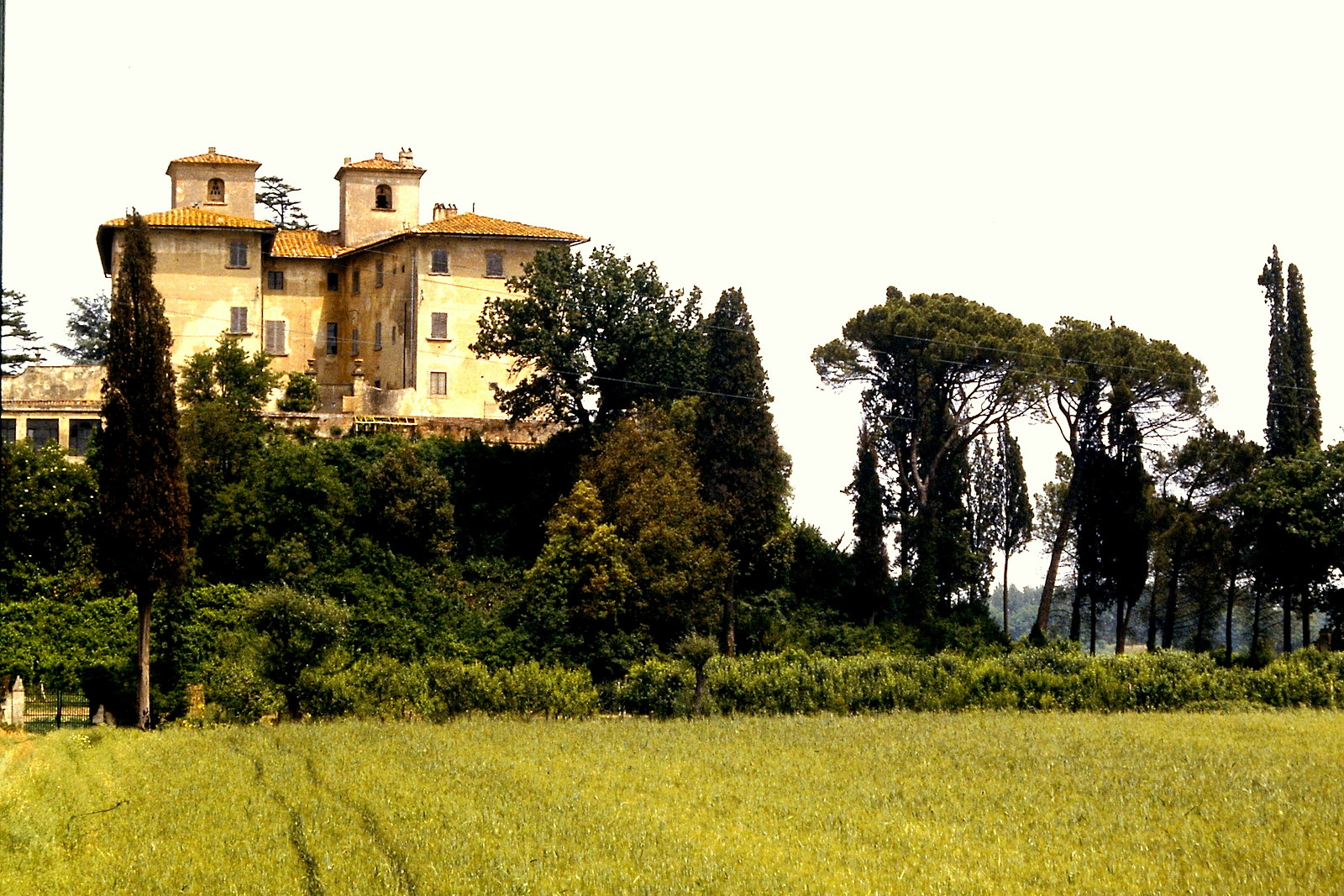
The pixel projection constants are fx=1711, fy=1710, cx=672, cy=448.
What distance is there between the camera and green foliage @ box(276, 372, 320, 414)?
186ft

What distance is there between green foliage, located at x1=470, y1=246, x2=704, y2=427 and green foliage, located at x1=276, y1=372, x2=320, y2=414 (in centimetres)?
697

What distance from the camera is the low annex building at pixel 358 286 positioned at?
59.8 metres

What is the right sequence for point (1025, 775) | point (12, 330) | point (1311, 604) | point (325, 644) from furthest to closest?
point (12, 330) → point (1311, 604) → point (325, 644) → point (1025, 775)

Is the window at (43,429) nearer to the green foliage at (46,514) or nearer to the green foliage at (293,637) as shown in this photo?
the green foliage at (46,514)

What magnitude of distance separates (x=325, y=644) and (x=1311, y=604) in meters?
34.4

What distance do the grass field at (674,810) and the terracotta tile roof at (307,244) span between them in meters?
29.9

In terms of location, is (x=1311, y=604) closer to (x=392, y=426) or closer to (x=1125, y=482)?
(x=1125, y=482)

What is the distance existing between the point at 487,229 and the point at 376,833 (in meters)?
39.5

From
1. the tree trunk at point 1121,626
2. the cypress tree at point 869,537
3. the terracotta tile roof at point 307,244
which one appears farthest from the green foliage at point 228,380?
the tree trunk at point 1121,626

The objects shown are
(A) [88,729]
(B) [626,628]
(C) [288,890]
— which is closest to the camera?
(C) [288,890]

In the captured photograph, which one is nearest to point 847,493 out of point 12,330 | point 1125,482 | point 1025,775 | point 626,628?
point 1125,482

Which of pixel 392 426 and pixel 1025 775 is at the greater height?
pixel 392 426

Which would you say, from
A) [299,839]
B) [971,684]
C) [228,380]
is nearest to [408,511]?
[228,380]

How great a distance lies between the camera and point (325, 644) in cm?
4000
